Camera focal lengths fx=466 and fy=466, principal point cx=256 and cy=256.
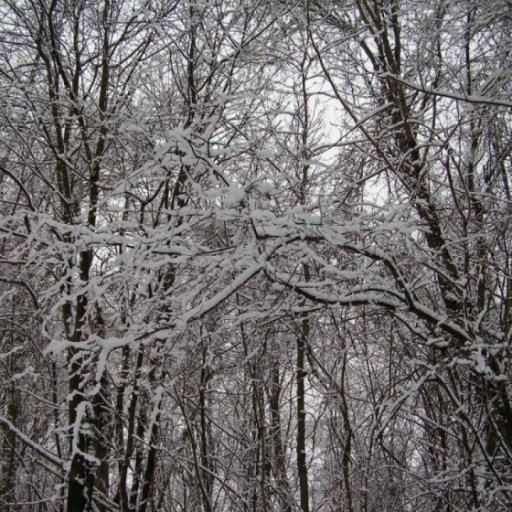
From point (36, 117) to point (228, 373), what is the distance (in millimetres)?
2929

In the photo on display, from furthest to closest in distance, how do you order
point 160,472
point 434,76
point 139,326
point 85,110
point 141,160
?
1. point 160,472
2. point 141,160
3. point 85,110
4. point 434,76
5. point 139,326

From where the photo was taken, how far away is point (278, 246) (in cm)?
245

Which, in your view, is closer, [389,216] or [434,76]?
[389,216]

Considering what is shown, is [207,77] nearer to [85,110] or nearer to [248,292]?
[85,110]

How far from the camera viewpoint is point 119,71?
4859 millimetres

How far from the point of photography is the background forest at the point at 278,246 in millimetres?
2508

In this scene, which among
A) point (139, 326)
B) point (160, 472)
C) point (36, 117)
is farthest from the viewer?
point (160, 472)

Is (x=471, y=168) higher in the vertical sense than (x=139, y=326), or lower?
higher

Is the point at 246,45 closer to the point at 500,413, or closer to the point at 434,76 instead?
the point at 434,76

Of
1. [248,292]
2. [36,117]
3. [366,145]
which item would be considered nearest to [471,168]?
[366,145]

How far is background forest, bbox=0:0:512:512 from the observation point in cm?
251

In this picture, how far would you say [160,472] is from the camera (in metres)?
5.65

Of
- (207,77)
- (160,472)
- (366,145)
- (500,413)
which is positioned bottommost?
(160,472)

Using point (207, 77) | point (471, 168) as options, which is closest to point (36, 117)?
point (207, 77)
